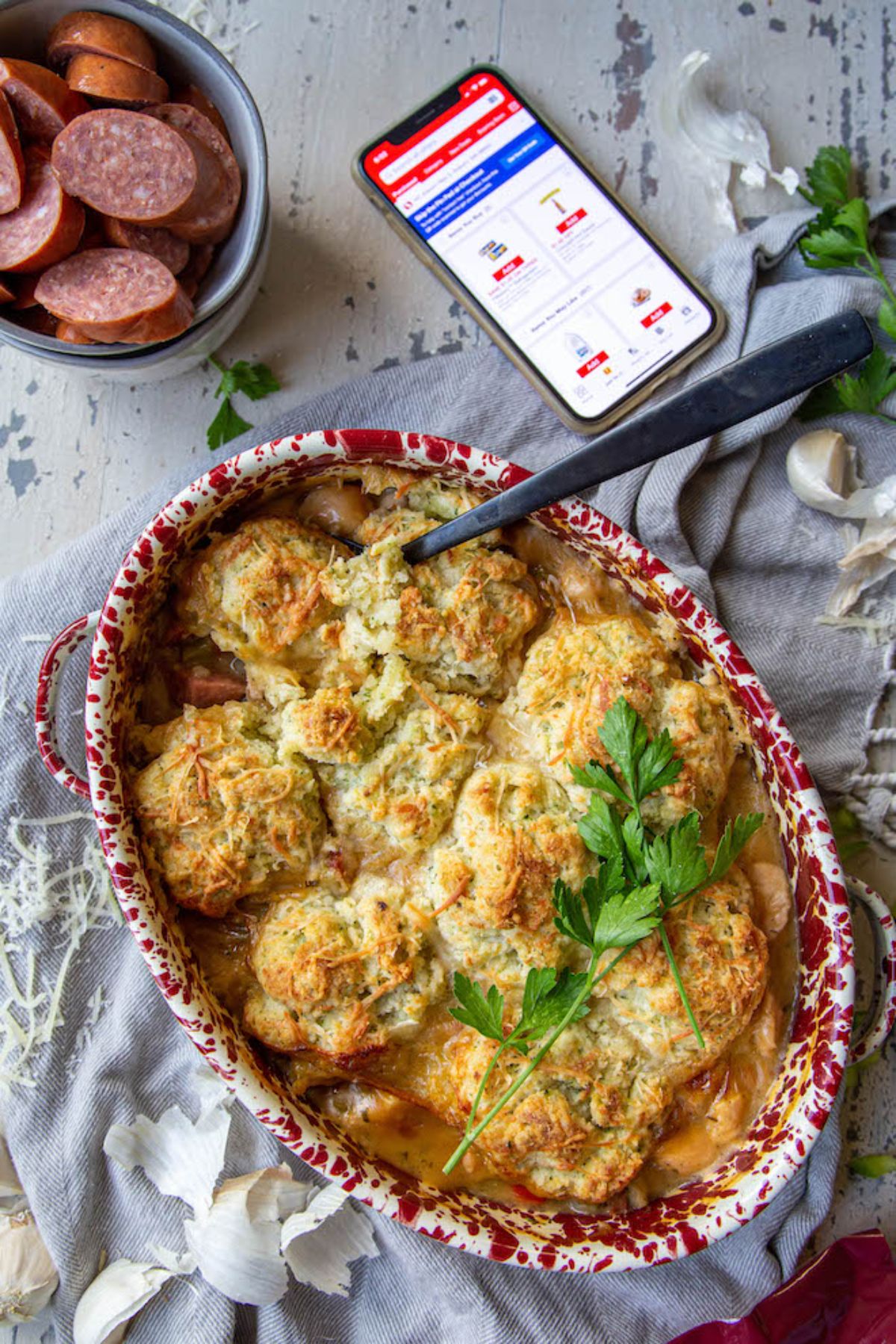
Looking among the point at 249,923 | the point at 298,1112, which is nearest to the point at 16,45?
the point at 249,923

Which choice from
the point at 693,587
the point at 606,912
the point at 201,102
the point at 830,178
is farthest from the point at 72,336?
the point at 830,178

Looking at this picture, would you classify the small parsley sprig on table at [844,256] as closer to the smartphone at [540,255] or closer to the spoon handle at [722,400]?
the smartphone at [540,255]

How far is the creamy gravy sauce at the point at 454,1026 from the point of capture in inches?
85.0

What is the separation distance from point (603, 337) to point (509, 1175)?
67.0 inches

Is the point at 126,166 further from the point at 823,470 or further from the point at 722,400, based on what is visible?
the point at 823,470

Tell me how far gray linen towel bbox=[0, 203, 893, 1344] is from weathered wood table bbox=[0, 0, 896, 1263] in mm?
151

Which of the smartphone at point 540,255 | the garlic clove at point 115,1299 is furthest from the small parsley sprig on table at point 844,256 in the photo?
the garlic clove at point 115,1299

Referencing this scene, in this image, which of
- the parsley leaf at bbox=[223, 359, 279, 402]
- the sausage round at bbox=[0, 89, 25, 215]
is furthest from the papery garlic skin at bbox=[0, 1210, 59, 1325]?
the sausage round at bbox=[0, 89, 25, 215]

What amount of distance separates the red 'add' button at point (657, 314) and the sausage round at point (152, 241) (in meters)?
0.98

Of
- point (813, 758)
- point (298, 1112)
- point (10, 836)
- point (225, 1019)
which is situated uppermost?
point (10, 836)

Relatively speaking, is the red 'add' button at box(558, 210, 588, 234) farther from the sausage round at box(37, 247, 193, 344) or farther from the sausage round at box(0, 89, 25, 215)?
the sausage round at box(0, 89, 25, 215)

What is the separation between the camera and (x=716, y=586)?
263cm

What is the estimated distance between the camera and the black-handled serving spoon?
200 centimetres

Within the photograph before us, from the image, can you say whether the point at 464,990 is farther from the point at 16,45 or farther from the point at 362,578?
the point at 16,45
